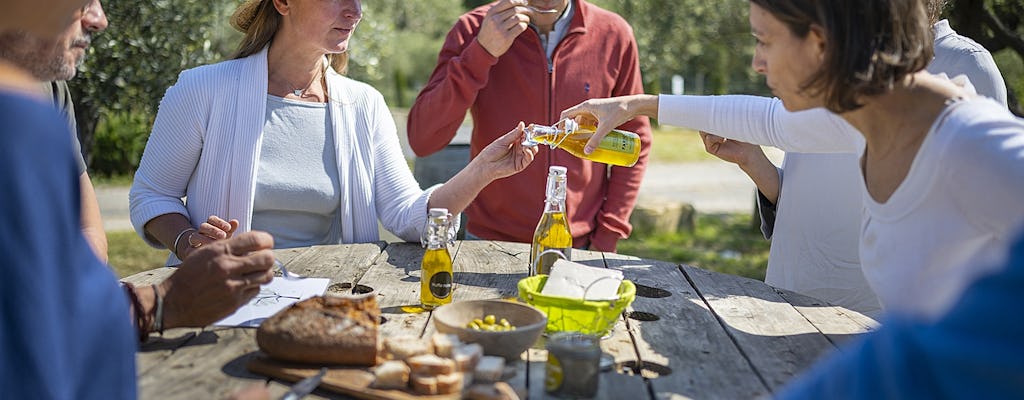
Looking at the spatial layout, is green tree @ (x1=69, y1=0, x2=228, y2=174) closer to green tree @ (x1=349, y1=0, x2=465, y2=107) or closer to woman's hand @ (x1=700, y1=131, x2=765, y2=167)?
woman's hand @ (x1=700, y1=131, x2=765, y2=167)

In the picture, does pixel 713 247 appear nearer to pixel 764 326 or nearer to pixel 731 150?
pixel 731 150

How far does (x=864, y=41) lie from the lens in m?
1.76

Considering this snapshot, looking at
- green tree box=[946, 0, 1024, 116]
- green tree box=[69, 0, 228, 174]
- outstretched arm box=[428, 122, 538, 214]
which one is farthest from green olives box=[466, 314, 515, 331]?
green tree box=[69, 0, 228, 174]

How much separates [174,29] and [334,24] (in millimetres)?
3324

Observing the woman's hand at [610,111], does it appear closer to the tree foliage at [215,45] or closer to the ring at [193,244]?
the ring at [193,244]

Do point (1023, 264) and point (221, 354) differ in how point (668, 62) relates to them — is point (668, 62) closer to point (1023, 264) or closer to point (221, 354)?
Result: point (221, 354)

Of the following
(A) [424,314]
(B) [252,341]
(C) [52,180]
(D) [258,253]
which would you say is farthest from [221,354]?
(C) [52,180]

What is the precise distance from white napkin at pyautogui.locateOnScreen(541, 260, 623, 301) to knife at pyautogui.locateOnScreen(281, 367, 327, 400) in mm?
578

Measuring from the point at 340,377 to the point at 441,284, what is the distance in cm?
59

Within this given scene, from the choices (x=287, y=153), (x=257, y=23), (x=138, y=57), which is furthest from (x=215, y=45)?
(x=287, y=153)

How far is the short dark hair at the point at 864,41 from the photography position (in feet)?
5.76

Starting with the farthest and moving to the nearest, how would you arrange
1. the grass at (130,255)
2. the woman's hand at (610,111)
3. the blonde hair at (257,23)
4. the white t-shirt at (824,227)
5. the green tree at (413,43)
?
the green tree at (413,43) → the grass at (130,255) → the blonde hair at (257,23) → the white t-shirt at (824,227) → the woman's hand at (610,111)

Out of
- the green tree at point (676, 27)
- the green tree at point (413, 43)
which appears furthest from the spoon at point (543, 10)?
the green tree at point (413, 43)

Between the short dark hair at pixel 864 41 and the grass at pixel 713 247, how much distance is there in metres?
5.42
